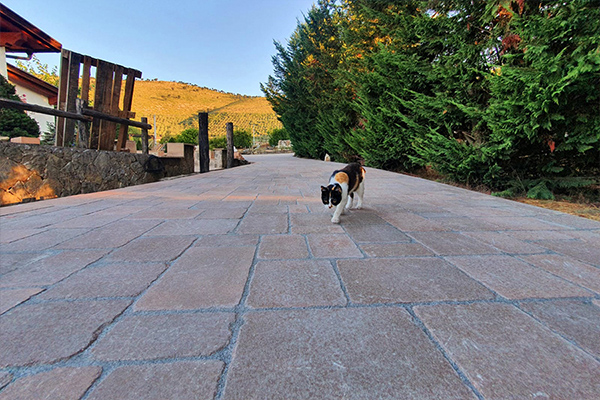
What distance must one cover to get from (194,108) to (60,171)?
59038mm

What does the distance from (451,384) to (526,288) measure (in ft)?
2.84

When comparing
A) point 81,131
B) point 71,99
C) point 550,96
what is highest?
point 71,99

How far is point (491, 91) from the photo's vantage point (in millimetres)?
4027

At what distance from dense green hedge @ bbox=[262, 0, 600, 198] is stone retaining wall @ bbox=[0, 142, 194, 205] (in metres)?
6.33

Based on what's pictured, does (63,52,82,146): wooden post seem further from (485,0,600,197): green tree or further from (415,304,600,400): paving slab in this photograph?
(485,0,600,197): green tree

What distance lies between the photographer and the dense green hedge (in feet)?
10.4

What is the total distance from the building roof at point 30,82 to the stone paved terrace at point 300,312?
48.1ft

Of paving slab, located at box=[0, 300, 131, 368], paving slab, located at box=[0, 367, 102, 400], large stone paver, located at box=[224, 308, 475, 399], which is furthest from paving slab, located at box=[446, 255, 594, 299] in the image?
paving slab, located at box=[0, 300, 131, 368]

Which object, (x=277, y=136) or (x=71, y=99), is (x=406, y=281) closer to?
(x=71, y=99)

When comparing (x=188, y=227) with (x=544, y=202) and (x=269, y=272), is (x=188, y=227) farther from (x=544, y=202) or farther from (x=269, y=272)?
(x=544, y=202)

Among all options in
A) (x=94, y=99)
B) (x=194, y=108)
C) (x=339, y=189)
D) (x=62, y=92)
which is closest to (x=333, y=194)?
(x=339, y=189)

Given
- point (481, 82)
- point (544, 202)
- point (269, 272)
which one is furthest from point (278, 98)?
point (269, 272)

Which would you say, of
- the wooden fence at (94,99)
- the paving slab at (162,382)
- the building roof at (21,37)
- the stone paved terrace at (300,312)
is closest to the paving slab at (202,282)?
the stone paved terrace at (300,312)

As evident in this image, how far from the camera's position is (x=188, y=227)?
94.8 inches
